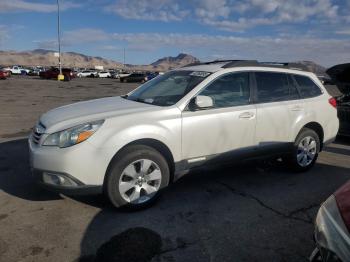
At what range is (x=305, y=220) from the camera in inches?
165

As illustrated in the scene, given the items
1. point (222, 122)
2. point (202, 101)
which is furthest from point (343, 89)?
point (202, 101)

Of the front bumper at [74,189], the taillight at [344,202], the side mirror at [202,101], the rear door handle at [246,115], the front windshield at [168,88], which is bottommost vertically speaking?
the front bumper at [74,189]

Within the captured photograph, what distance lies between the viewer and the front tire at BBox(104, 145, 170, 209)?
409cm

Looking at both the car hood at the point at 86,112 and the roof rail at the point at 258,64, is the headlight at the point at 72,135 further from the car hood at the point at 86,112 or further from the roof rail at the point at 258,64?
the roof rail at the point at 258,64

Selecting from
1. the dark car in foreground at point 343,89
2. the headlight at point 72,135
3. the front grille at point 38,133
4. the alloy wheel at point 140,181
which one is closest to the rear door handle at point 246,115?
the alloy wheel at point 140,181

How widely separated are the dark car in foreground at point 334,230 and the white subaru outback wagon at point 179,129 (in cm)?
226

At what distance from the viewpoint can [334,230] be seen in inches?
83.4

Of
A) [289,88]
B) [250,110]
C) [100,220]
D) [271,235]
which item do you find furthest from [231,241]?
[289,88]

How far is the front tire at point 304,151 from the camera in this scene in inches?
228

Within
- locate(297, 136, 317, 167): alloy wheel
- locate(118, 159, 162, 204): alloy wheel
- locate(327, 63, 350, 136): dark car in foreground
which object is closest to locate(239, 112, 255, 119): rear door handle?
locate(297, 136, 317, 167): alloy wheel

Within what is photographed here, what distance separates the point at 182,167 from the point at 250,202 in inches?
37.8

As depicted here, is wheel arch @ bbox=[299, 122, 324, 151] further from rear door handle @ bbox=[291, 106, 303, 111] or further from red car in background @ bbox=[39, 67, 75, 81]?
red car in background @ bbox=[39, 67, 75, 81]

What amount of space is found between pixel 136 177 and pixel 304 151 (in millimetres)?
2985

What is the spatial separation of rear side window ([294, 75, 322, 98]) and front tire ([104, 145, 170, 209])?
2.77m
